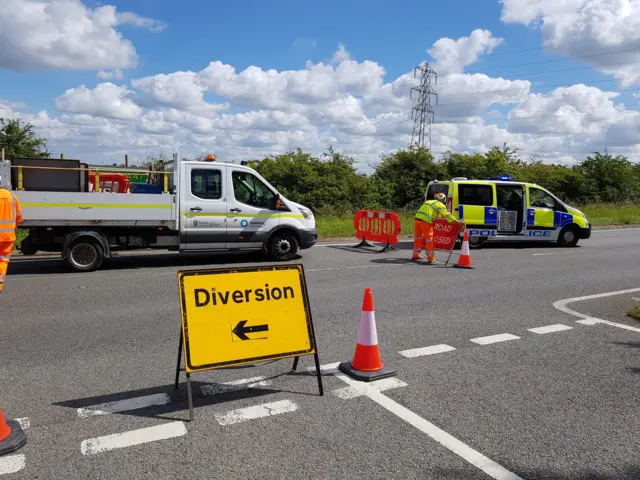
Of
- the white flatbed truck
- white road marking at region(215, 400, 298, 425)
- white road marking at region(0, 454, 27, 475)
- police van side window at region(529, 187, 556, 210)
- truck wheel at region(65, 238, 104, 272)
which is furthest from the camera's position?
police van side window at region(529, 187, 556, 210)

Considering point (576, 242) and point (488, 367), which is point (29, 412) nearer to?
point (488, 367)

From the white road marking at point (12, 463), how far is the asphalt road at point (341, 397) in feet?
0.04

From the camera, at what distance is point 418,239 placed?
12250mm

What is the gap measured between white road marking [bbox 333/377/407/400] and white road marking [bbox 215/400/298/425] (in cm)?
45

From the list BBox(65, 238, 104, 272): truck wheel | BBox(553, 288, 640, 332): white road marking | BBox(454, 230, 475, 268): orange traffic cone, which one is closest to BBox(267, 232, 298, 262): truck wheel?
BBox(65, 238, 104, 272): truck wheel

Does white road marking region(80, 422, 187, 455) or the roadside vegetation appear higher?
the roadside vegetation

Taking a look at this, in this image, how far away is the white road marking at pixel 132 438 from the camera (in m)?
3.40

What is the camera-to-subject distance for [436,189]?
15.6 meters

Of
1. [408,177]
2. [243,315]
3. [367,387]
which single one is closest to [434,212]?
[367,387]

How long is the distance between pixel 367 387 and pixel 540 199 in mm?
13179

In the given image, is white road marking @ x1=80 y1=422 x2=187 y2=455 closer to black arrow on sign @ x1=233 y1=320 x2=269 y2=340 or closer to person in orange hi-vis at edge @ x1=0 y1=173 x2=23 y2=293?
black arrow on sign @ x1=233 y1=320 x2=269 y2=340

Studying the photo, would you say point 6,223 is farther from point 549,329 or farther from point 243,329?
point 549,329

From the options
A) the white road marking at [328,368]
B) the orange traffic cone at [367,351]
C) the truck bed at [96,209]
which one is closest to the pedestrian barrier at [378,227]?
the truck bed at [96,209]

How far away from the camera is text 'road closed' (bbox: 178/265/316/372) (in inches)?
158
